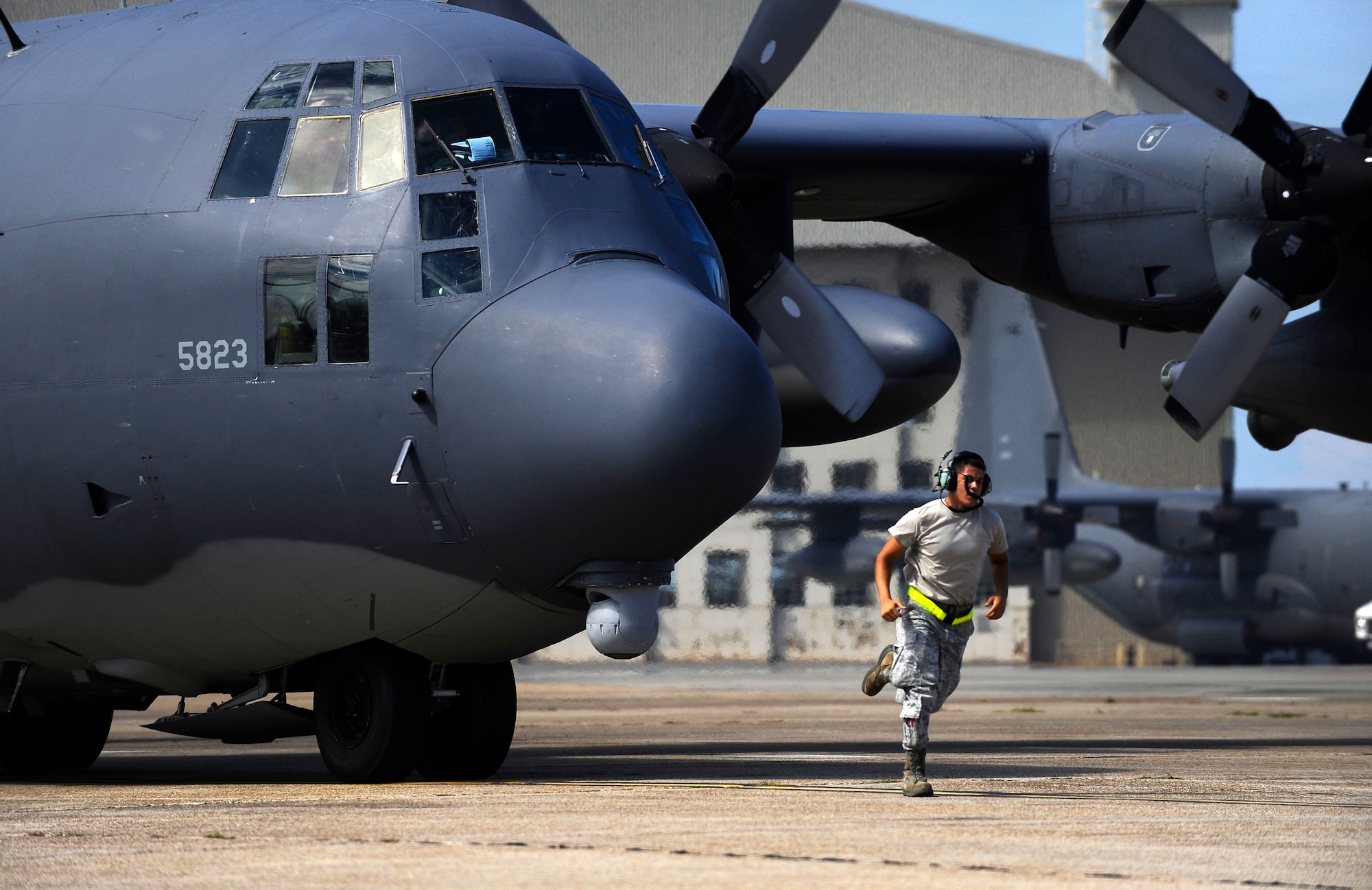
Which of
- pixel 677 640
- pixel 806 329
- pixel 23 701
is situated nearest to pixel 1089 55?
pixel 677 640

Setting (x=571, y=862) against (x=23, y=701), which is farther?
(x=23, y=701)

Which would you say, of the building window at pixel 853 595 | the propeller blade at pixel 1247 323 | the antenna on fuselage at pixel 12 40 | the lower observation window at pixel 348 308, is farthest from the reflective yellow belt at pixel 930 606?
the building window at pixel 853 595

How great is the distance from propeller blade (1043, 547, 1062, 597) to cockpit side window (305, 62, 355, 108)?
124ft

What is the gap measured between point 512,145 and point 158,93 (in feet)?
6.59

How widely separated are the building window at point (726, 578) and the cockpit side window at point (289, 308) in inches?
1203

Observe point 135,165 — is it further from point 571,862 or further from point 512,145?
point 571,862

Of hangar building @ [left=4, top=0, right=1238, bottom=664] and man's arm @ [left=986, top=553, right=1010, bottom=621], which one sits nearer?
man's arm @ [left=986, top=553, right=1010, bottom=621]

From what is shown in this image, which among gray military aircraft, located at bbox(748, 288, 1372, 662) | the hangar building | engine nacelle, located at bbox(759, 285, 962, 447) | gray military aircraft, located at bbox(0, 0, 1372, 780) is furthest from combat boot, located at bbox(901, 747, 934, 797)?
gray military aircraft, located at bbox(748, 288, 1372, 662)

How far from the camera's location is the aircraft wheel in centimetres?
1187

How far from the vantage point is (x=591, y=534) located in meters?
8.21

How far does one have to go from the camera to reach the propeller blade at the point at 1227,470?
1781 inches

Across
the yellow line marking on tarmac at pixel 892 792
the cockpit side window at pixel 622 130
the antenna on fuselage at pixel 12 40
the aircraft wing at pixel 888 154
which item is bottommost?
the yellow line marking on tarmac at pixel 892 792

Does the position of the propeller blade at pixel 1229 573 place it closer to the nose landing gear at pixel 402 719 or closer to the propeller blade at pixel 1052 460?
the propeller blade at pixel 1052 460

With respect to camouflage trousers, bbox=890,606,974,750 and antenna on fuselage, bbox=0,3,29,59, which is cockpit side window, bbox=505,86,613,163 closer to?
camouflage trousers, bbox=890,606,974,750
